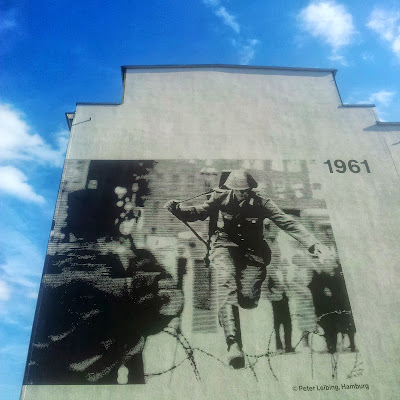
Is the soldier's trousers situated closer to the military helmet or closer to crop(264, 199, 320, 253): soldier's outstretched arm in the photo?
crop(264, 199, 320, 253): soldier's outstretched arm

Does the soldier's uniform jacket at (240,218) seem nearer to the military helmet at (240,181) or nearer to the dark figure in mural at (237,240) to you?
the dark figure in mural at (237,240)

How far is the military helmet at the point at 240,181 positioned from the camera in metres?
7.68

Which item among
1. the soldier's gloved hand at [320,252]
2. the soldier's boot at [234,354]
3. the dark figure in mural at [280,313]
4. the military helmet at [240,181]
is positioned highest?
the military helmet at [240,181]

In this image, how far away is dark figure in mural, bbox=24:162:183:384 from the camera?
582cm

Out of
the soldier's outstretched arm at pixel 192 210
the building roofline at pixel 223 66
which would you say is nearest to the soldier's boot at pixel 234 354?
the soldier's outstretched arm at pixel 192 210

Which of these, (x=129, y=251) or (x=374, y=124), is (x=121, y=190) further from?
(x=374, y=124)

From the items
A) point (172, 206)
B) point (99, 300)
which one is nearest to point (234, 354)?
point (99, 300)

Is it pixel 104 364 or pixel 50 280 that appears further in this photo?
pixel 50 280

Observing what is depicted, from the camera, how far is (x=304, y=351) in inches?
235

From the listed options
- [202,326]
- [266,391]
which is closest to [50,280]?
[202,326]

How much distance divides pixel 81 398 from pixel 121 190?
4077 millimetres

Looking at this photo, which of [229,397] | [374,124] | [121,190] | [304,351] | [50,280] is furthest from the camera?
[374,124]

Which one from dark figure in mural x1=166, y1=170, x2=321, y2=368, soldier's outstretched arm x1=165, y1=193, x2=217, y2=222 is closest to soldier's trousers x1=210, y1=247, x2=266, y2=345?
dark figure in mural x1=166, y1=170, x2=321, y2=368

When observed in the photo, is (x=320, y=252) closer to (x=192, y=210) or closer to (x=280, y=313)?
(x=280, y=313)
